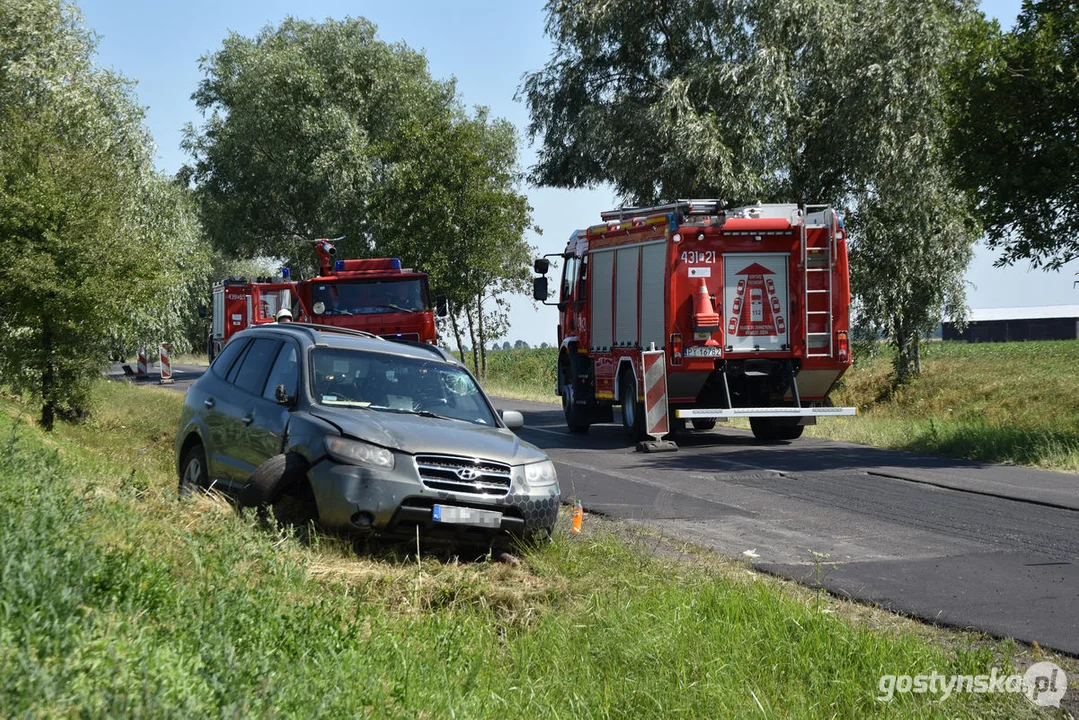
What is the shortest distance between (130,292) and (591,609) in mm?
13364

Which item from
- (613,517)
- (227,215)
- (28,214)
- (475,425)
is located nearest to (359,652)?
(475,425)

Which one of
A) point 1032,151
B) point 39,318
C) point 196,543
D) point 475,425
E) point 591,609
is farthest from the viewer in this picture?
point 39,318

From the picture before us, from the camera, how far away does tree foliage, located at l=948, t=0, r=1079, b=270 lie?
51.5 ft

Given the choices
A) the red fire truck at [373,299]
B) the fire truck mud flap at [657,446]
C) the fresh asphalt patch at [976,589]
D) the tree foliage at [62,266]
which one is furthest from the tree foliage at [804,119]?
the fresh asphalt patch at [976,589]

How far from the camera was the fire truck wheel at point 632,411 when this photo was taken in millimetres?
18031

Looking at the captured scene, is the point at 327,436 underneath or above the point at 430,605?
above

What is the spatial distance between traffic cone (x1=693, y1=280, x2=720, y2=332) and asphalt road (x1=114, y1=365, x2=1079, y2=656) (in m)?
1.82

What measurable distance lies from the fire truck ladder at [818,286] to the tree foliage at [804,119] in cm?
751

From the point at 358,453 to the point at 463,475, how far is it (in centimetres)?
69

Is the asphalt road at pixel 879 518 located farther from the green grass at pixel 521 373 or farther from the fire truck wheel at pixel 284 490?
the green grass at pixel 521 373

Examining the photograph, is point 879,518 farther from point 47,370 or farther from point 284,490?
point 47,370

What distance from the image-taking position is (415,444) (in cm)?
752

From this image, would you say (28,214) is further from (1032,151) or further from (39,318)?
(1032,151)

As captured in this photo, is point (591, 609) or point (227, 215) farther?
point (227, 215)
